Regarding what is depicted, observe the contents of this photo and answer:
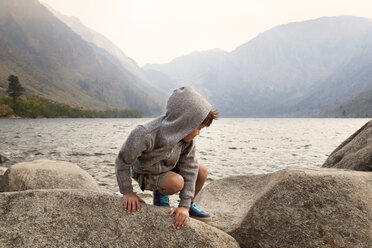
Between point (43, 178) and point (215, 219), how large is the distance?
4.87 metres

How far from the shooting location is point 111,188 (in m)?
11.0

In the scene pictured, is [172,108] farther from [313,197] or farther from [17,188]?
[17,188]

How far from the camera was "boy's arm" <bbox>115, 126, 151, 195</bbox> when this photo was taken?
12.0 feet

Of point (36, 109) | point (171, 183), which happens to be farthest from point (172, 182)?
point (36, 109)

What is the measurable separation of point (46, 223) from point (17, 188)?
4935mm

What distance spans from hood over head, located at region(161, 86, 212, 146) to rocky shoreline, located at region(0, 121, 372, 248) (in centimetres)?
111

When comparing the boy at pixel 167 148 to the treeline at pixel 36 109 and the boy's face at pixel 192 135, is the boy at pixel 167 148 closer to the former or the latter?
the boy's face at pixel 192 135

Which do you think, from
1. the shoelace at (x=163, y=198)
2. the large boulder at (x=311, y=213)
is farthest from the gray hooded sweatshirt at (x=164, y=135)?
the large boulder at (x=311, y=213)

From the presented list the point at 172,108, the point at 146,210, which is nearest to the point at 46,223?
the point at 146,210

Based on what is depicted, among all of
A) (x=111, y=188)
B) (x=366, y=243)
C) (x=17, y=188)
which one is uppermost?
(x=366, y=243)

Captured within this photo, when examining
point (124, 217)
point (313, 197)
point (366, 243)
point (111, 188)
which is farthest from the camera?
point (111, 188)

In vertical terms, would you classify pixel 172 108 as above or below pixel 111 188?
above

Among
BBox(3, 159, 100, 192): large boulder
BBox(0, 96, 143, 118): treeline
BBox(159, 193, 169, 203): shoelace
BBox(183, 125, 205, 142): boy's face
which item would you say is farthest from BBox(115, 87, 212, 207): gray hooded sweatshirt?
BBox(0, 96, 143, 118): treeline

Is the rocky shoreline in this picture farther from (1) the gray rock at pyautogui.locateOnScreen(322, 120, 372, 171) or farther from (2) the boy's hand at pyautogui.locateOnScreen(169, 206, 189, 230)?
(1) the gray rock at pyautogui.locateOnScreen(322, 120, 372, 171)
